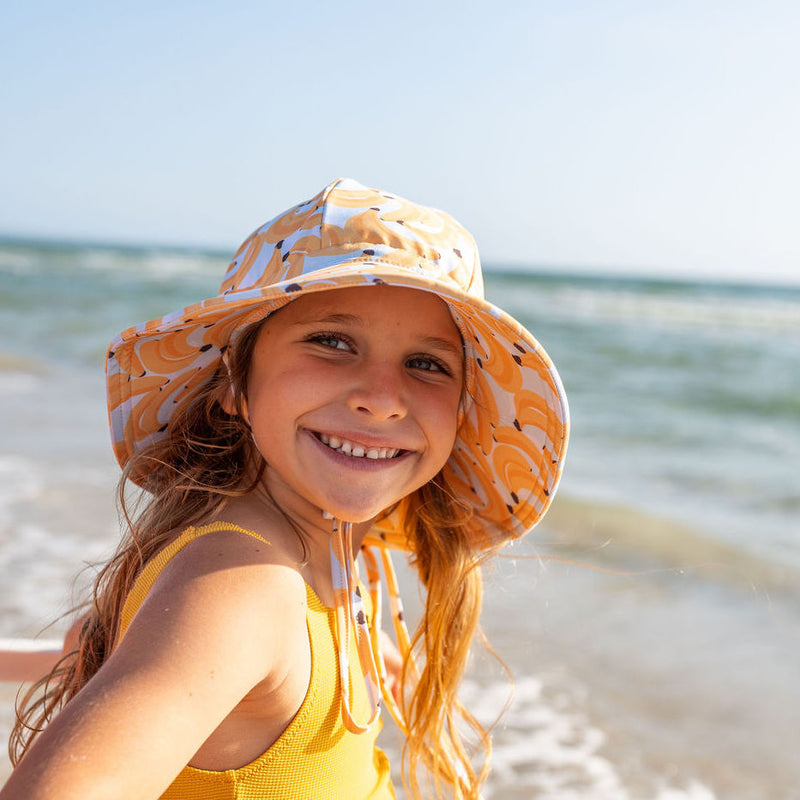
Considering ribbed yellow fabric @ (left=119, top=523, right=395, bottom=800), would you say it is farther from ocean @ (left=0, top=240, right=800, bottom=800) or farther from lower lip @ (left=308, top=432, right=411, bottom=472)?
ocean @ (left=0, top=240, right=800, bottom=800)

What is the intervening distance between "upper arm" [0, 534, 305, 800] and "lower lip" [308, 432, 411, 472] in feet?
0.91

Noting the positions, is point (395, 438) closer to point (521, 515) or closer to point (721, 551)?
point (521, 515)

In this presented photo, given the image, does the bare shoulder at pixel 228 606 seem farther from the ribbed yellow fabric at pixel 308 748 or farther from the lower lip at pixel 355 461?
the lower lip at pixel 355 461

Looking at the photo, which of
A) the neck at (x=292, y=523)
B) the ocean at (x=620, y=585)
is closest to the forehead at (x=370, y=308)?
the neck at (x=292, y=523)

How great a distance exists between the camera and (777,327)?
1836 centimetres

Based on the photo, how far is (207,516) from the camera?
1531 millimetres

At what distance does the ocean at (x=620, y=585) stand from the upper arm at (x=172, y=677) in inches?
38.2

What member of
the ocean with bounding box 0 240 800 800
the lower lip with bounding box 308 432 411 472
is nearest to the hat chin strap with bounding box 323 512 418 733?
the lower lip with bounding box 308 432 411 472

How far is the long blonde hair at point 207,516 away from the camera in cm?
164

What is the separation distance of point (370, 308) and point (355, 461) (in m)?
0.27

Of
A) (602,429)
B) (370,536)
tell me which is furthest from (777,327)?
(370,536)

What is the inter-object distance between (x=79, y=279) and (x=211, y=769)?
73.1ft

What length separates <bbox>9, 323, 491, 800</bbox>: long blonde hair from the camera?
64.7 inches

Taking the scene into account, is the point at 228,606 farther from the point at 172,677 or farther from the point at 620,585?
the point at 620,585
